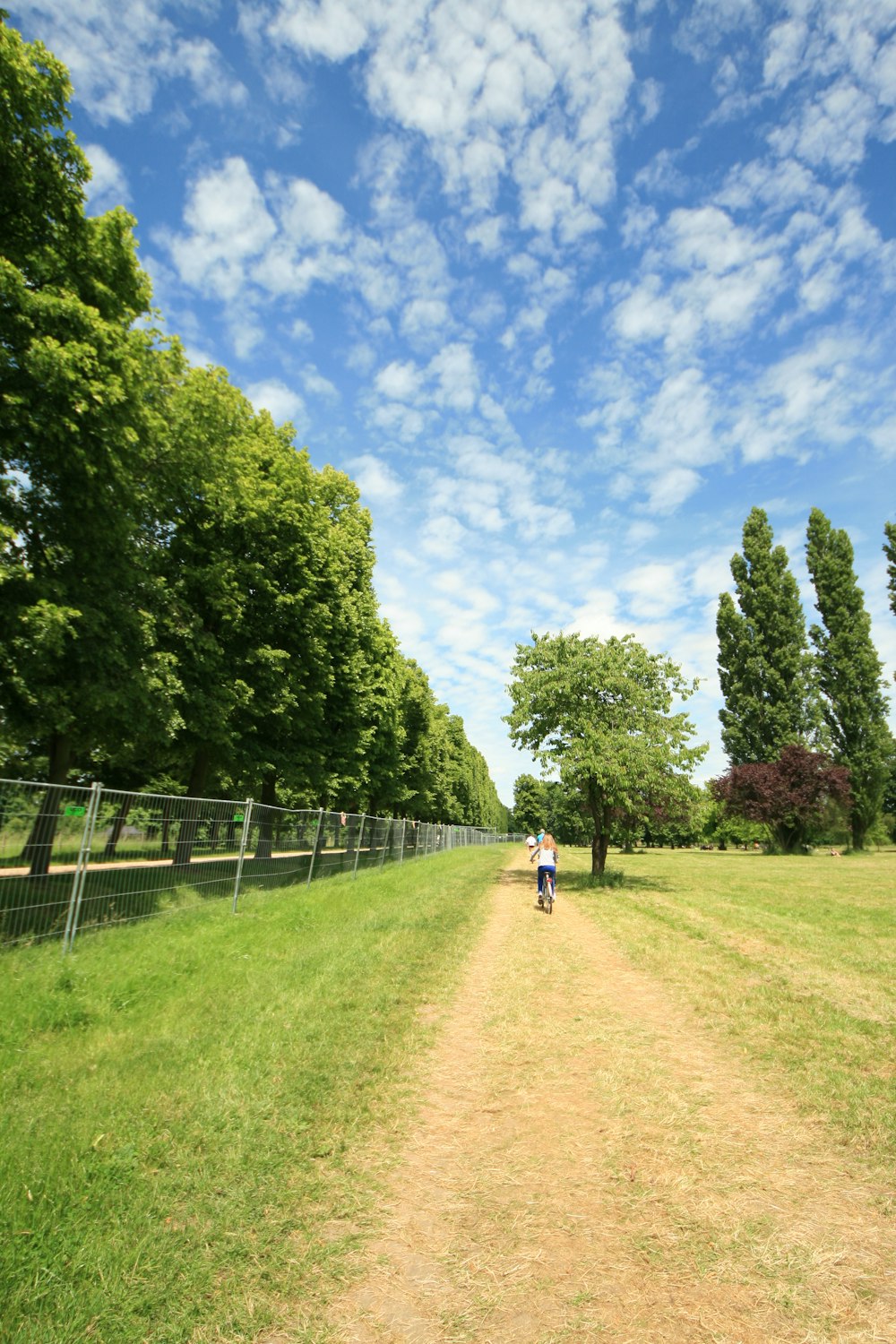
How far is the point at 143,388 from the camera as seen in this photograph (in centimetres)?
1128

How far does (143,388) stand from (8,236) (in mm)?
2908

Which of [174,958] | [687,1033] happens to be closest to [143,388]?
[174,958]

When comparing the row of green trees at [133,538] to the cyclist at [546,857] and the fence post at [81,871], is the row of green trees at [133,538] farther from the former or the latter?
the cyclist at [546,857]

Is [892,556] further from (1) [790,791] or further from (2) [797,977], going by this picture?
(2) [797,977]

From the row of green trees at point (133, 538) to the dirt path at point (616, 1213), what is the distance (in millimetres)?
9012

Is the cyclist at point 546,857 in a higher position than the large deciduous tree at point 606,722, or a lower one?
lower

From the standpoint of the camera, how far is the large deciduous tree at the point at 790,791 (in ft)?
148

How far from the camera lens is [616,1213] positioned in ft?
11.7

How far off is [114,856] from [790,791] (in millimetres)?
47153

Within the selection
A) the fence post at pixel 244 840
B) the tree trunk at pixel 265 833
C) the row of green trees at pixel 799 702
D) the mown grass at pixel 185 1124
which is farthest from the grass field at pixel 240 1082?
the row of green trees at pixel 799 702

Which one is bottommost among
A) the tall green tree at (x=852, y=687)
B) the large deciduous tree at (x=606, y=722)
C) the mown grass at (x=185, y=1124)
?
the mown grass at (x=185, y=1124)

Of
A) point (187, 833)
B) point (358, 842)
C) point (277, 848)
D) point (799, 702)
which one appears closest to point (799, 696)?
point (799, 702)

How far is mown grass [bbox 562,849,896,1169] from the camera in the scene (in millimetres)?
5102

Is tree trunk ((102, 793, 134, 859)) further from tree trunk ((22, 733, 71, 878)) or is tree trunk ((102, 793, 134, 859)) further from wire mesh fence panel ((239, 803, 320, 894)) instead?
wire mesh fence panel ((239, 803, 320, 894))
